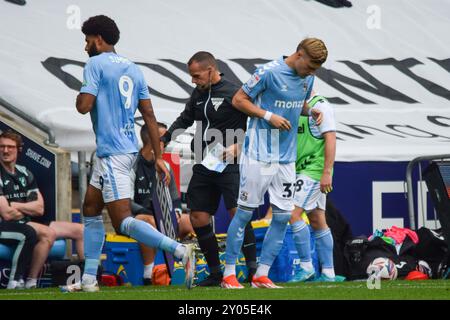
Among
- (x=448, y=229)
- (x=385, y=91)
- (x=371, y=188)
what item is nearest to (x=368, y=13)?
(x=385, y=91)

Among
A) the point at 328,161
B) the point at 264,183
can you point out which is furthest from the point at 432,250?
the point at 264,183

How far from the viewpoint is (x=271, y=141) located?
845cm

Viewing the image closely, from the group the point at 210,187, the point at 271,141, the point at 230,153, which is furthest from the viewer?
the point at 210,187

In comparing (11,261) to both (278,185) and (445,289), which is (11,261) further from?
(445,289)

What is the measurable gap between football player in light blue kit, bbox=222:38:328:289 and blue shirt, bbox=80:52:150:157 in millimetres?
775

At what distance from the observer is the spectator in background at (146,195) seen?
35.5 ft

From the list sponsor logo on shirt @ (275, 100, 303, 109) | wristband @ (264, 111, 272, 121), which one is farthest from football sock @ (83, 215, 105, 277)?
sponsor logo on shirt @ (275, 100, 303, 109)

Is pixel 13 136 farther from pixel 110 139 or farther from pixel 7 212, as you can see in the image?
pixel 110 139

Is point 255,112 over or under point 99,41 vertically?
under

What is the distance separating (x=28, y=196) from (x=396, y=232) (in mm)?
3438

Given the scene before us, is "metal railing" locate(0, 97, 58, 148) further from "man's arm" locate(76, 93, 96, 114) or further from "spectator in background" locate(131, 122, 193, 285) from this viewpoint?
"man's arm" locate(76, 93, 96, 114)

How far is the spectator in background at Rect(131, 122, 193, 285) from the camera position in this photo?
10812mm

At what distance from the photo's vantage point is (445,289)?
836 centimetres

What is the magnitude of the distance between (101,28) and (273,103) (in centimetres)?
131
